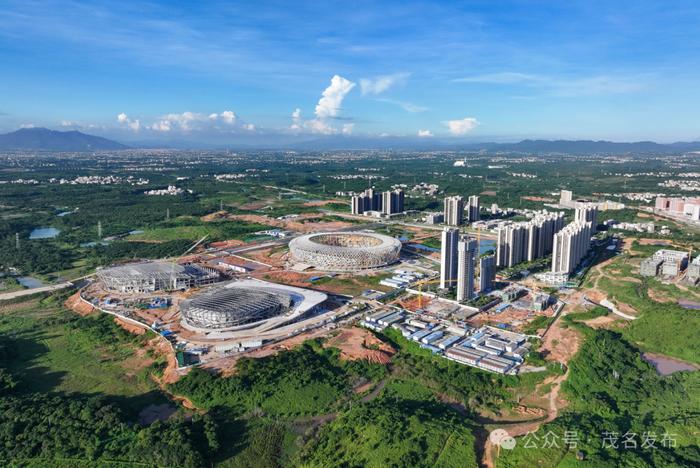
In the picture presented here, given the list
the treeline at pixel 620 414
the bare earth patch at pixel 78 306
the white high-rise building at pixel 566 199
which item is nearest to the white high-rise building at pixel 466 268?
the treeline at pixel 620 414

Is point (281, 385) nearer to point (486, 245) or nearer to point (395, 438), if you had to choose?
point (395, 438)

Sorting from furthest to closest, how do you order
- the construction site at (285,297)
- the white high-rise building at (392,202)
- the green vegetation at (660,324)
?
1. the white high-rise building at (392,202)
2. the construction site at (285,297)
3. the green vegetation at (660,324)

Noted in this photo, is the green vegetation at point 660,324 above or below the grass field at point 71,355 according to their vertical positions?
above

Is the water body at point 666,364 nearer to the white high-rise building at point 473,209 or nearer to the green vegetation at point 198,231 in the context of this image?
the white high-rise building at point 473,209

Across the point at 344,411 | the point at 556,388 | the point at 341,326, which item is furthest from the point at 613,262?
the point at 344,411

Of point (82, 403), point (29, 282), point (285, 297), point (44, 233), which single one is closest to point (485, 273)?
point (285, 297)

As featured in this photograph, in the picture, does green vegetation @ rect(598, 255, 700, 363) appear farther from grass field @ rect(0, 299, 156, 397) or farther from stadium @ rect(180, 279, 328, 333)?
grass field @ rect(0, 299, 156, 397)

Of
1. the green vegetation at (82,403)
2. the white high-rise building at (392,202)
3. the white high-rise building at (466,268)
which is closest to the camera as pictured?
the green vegetation at (82,403)

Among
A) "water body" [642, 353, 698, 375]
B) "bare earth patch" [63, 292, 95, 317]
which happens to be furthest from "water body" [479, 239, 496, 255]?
"bare earth patch" [63, 292, 95, 317]
